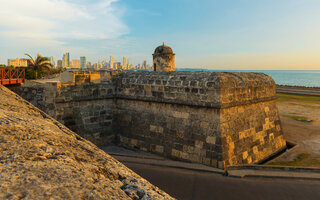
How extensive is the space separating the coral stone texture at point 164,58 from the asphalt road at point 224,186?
916 cm

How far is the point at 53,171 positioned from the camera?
1.11 meters

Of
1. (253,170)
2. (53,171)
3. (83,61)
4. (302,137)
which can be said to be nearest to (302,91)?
(302,137)

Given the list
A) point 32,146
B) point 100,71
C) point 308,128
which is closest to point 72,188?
point 32,146

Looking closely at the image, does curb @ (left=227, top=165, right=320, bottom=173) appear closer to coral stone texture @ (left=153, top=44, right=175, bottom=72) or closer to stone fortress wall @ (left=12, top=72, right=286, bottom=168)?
stone fortress wall @ (left=12, top=72, right=286, bottom=168)

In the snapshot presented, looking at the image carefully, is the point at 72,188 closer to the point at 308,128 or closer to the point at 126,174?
the point at 126,174

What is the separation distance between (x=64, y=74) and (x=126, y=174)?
877 centimetres

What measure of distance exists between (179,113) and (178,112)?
0.19 feet

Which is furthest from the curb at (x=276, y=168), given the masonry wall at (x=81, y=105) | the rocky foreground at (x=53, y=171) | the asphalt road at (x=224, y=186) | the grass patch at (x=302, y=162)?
the rocky foreground at (x=53, y=171)

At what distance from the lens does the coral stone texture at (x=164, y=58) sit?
15391mm

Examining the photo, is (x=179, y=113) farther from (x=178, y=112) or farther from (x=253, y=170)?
(x=253, y=170)

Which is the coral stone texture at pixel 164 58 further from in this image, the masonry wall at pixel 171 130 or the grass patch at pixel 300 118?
the grass patch at pixel 300 118

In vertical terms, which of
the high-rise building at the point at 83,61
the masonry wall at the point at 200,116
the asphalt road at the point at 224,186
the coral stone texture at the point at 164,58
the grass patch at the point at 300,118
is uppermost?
the high-rise building at the point at 83,61

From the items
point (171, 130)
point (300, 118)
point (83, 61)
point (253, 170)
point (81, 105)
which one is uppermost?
point (83, 61)

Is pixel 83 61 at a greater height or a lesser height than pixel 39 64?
greater
